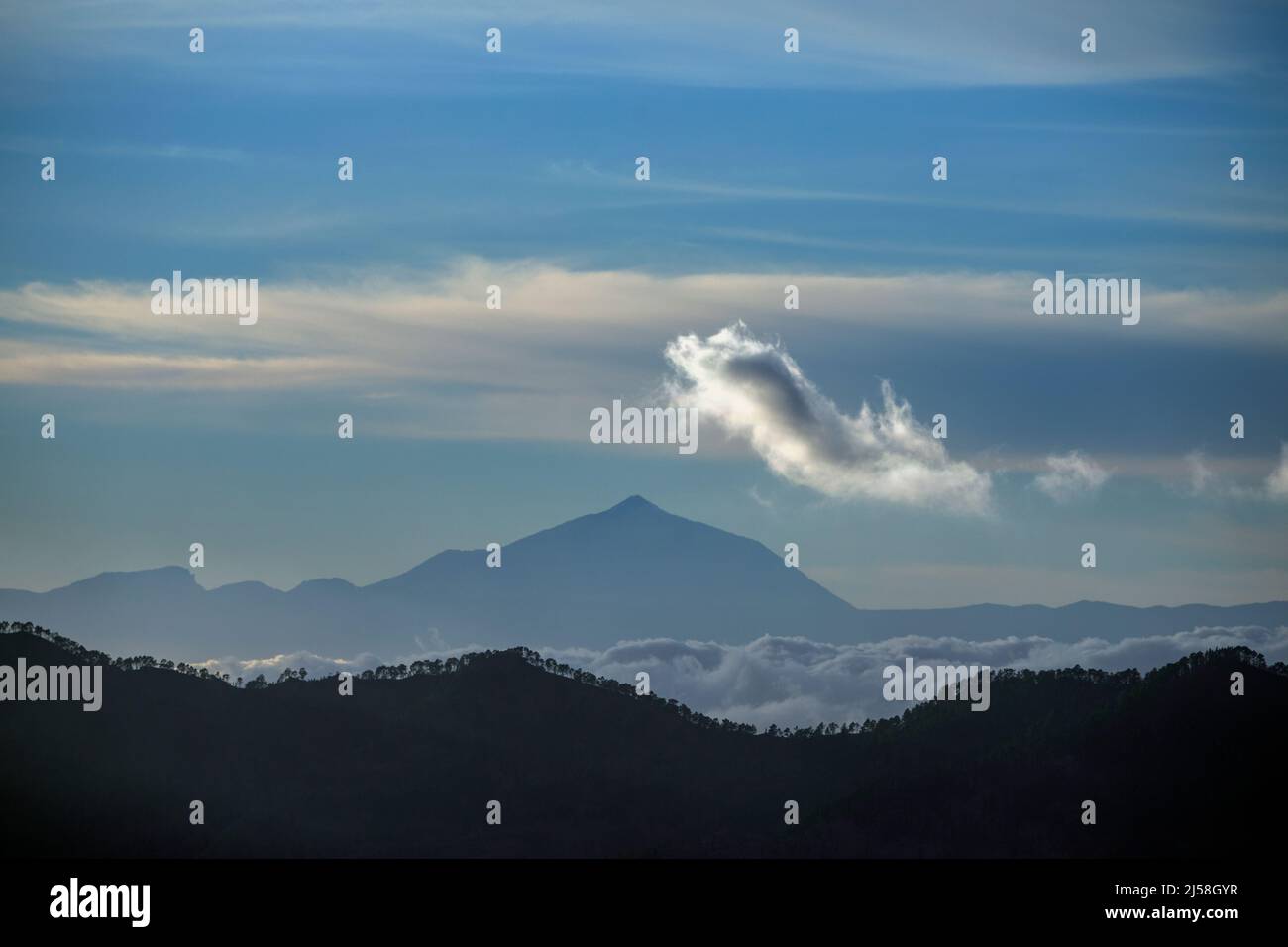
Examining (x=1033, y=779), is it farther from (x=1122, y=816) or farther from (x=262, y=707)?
(x=262, y=707)

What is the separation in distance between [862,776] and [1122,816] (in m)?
25.1

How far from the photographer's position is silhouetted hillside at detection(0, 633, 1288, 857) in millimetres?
122688

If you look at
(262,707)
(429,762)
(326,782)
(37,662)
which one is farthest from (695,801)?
(37,662)

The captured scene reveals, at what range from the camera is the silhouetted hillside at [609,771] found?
403 ft

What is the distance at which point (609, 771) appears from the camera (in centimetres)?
13488

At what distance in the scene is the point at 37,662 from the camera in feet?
433

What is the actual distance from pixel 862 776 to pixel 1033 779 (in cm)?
1727
